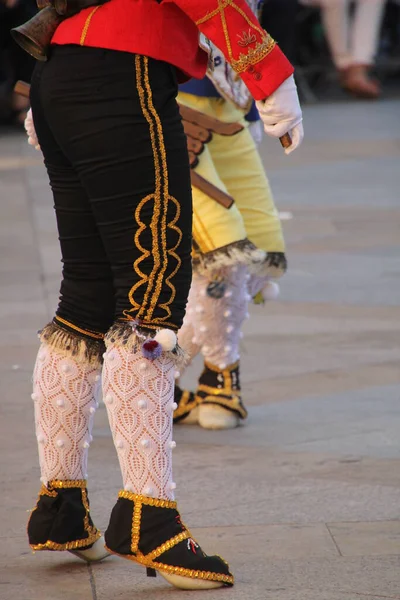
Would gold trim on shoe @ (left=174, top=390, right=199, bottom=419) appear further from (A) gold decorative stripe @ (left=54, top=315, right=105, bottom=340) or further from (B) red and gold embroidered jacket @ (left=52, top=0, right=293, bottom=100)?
(B) red and gold embroidered jacket @ (left=52, top=0, right=293, bottom=100)

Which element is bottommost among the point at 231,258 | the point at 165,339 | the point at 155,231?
the point at 231,258

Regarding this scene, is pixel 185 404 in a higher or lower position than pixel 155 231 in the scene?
lower

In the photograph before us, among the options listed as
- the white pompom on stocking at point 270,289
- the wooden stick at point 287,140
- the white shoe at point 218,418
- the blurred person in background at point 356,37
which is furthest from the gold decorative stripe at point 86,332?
the blurred person in background at point 356,37

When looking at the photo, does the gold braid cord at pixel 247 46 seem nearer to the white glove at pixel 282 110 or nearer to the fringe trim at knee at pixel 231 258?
the white glove at pixel 282 110

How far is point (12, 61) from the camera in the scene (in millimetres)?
10828

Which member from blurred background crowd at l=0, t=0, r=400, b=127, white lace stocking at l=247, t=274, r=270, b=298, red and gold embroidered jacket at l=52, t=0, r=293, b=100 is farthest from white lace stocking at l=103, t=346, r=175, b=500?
blurred background crowd at l=0, t=0, r=400, b=127

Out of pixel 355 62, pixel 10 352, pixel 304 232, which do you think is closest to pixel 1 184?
pixel 304 232

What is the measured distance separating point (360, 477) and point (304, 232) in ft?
11.8

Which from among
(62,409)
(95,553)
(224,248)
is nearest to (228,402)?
(224,248)

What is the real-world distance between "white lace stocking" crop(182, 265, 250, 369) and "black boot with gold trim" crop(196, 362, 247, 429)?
0.04 metres

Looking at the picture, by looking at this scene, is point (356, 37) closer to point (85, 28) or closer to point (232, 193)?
point (232, 193)

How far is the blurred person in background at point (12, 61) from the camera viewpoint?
10.6 m

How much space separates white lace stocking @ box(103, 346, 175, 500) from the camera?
2734 mm

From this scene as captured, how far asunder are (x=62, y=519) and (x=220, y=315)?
1.33m
